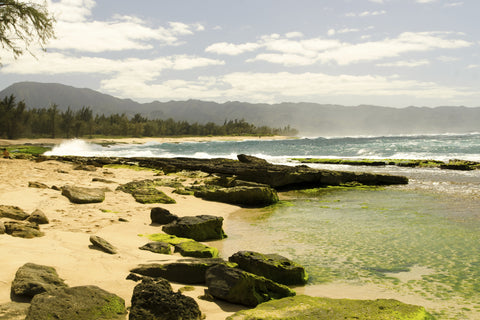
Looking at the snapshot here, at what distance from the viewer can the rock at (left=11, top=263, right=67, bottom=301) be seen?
4.21 metres

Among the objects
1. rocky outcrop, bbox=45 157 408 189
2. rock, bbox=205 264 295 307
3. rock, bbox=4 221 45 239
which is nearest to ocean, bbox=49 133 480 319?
rock, bbox=205 264 295 307

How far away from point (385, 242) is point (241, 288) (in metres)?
5.28

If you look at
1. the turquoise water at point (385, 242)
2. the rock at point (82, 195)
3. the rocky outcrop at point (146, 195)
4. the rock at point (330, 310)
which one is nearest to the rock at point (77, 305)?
the rock at point (330, 310)

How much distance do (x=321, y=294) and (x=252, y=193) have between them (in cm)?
927

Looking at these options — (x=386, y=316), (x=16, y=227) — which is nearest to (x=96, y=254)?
(x=16, y=227)

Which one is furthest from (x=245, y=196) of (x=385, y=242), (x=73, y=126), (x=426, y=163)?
(x=73, y=126)

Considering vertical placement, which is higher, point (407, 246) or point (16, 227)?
point (16, 227)

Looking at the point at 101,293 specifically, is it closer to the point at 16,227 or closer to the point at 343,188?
the point at 16,227

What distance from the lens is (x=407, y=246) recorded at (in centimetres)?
862

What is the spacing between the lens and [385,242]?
8.99m

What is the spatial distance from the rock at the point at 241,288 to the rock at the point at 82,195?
7238mm

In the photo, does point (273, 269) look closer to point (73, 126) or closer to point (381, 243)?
point (381, 243)

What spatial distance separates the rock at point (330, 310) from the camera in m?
4.22

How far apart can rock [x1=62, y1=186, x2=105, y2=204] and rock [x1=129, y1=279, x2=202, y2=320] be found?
7.82 metres
